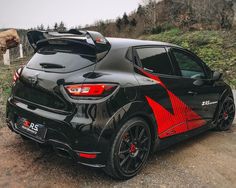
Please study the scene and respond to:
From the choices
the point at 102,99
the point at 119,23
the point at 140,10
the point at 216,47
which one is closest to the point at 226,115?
the point at 102,99

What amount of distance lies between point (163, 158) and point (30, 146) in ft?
6.29

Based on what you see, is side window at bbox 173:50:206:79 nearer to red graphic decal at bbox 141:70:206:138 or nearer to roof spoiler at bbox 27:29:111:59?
red graphic decal at bbox 141:70:206:138

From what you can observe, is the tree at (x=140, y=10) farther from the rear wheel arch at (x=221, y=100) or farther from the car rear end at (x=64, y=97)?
the car rear end at (x=64, y=97)

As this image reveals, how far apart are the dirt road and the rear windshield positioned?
1.25m

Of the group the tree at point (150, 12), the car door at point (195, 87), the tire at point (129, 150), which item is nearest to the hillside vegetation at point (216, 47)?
the car door at point (195, 87)

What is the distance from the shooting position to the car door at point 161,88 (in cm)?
391

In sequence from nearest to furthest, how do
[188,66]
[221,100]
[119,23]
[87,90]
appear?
1. [87,90]
2. [188,66]
3. [221,100]
4. [119,23]

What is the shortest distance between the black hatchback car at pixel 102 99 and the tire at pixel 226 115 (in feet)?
4.43

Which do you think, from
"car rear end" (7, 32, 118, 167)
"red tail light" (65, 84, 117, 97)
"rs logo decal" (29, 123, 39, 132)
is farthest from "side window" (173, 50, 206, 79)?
"rs logo decal" (29, 123, 39, 132)

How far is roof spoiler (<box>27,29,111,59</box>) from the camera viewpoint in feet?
11.9

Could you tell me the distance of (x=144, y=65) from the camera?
13.1ft

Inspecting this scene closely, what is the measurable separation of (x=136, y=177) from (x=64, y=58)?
5.51 feet

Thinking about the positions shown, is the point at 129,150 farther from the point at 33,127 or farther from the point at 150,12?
the point at 150,12

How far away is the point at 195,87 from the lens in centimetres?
476
